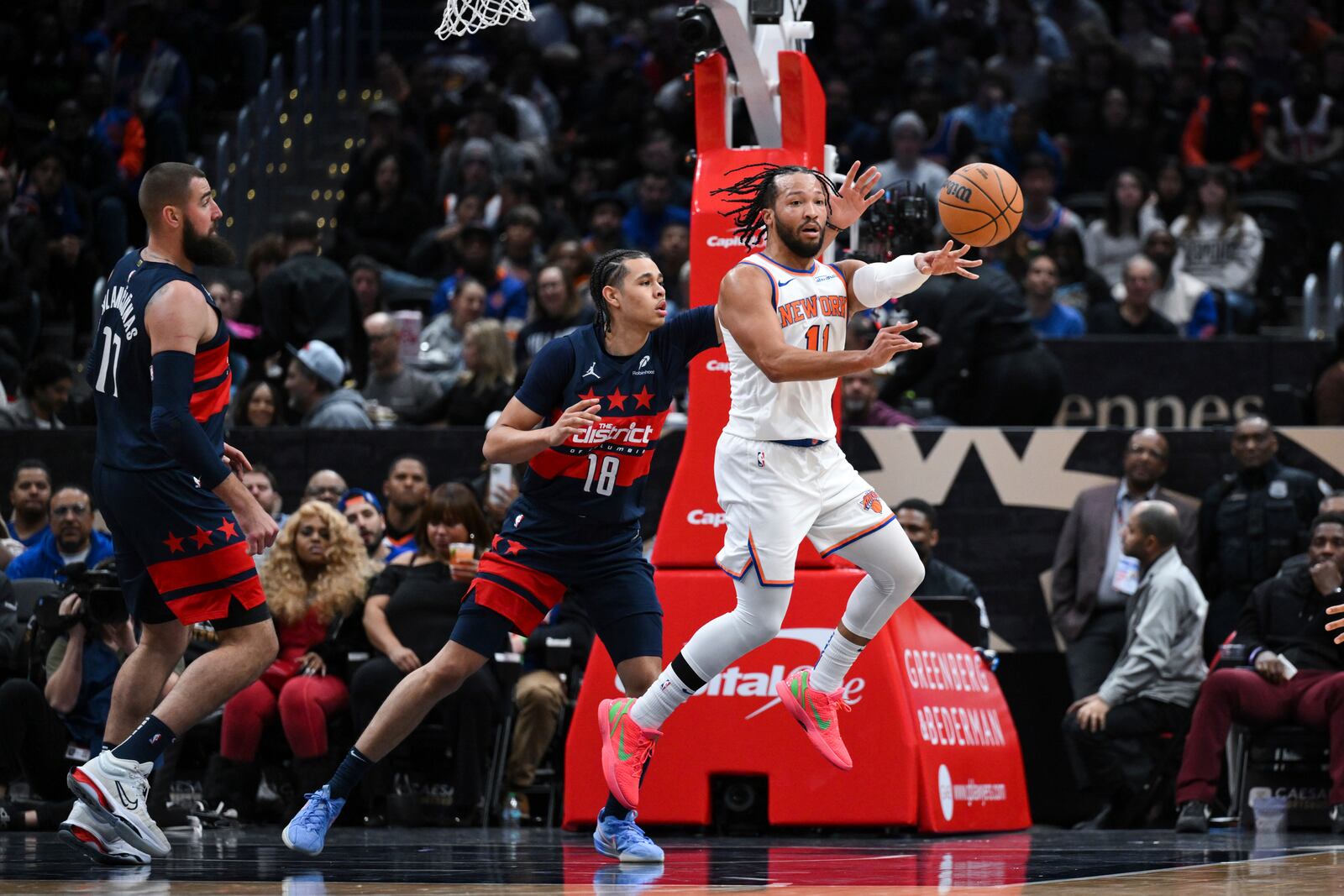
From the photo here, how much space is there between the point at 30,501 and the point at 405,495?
2.11 m

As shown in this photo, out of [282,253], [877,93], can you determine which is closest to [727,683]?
[282,253]

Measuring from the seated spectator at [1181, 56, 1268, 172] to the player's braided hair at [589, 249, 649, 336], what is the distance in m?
10.2

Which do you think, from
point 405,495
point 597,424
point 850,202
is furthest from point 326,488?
point 850,202

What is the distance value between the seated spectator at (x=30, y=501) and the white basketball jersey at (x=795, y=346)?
5.41m

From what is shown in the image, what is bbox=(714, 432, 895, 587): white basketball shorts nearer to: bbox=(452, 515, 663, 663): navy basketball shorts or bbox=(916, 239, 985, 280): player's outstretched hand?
bbox=(452, 515, 663, 663): navy basketball shorts

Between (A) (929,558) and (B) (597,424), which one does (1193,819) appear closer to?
(A) (929,558)

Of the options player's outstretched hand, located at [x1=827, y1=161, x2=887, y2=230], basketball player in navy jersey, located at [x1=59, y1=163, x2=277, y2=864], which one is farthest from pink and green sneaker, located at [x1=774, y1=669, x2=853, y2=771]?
basketball player in navy jersey, located at [x1=59, y1=163, x2=277, y2=864]

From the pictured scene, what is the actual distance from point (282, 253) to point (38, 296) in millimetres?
2333

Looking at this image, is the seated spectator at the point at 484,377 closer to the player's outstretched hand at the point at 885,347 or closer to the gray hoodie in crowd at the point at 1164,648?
the gray hoodie in crowd at the point at 1164,648

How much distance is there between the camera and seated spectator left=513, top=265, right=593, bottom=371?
12742mm

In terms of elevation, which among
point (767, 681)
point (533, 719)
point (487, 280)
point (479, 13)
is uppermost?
point (487, 280)

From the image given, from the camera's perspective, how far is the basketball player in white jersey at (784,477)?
6852 mm

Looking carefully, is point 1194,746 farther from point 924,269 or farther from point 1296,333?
point 1296,333

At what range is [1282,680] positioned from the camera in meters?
9.27
